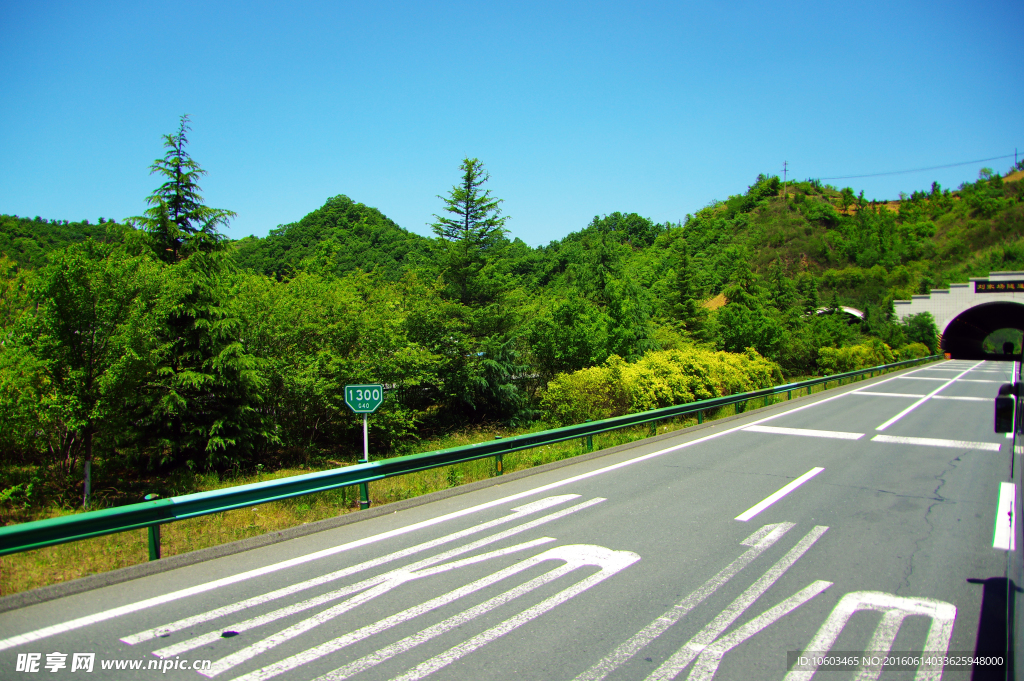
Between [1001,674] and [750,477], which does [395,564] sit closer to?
[1001,674]

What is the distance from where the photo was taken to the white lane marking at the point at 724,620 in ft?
11.9

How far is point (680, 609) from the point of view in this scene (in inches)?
177

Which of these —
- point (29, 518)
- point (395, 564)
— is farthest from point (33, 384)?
point (395, 564)

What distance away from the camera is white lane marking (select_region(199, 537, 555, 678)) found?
3680mm

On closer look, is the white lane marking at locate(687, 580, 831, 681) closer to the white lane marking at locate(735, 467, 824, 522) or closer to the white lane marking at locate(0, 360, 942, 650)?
the white lane marking at locate(735, 467, 824, 522)

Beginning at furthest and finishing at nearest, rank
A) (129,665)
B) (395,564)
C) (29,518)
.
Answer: (29,518), (395,564), (129,665)

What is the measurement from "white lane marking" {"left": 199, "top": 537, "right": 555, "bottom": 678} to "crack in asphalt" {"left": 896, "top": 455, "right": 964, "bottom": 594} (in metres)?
3.38

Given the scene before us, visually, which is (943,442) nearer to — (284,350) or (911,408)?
(911,408)

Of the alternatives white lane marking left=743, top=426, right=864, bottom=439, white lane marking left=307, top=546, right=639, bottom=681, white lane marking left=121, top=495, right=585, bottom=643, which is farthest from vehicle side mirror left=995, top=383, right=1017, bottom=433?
white lane marking left=743, top=426, right=864, bottom=439

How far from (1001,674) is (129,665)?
5.74 m

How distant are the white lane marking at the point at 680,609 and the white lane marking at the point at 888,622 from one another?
0.89 m

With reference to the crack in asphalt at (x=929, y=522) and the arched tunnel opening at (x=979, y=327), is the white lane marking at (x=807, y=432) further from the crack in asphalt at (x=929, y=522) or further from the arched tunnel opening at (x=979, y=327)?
the arched tunnel opening at (x=979, y=327)

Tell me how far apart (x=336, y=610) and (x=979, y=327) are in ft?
335

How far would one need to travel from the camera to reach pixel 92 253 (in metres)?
15.2
